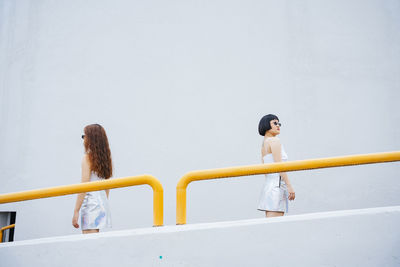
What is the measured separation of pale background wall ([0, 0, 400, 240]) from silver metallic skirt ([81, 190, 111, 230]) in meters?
1.95

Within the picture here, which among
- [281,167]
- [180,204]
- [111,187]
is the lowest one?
[180,204]

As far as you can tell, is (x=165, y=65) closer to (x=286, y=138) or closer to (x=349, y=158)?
(x=286, y=138)

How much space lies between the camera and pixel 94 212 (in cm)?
343

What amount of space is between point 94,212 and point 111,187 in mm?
642

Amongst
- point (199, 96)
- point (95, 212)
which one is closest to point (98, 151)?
point (95, 212)

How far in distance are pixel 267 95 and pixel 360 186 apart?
5.71 ft

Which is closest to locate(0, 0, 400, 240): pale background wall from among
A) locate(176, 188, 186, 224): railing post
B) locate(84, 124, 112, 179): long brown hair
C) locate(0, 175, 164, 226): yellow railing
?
locate(84, 124, 112, 179): long brown hair

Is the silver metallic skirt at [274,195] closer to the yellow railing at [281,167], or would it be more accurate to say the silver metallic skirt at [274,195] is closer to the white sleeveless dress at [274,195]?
the white sleeveless dress at [274,195]

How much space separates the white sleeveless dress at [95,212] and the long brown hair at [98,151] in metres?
0.20

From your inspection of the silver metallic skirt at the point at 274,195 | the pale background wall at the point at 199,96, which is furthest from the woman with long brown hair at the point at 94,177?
the pale background wall at the point at 199,96

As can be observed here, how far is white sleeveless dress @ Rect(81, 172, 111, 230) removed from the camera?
3.40 metres

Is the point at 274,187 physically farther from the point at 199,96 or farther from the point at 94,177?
the point at 199,96

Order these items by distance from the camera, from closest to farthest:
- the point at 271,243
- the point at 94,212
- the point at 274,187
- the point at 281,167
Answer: the point at 271,243 → the point at 281,167 → the point at 94,212 → the point at 274,187

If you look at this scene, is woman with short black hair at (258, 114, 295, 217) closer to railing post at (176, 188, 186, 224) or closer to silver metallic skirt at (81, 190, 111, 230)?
railing post at (176, 188, 186, 224)
